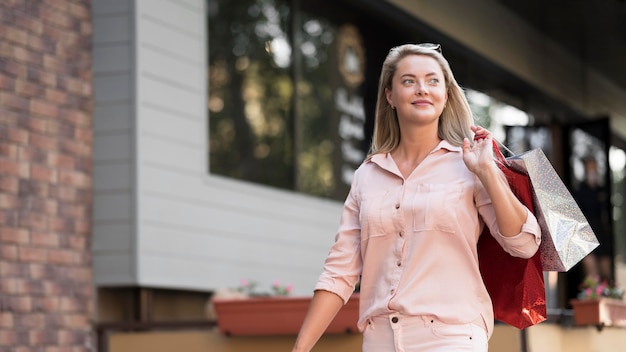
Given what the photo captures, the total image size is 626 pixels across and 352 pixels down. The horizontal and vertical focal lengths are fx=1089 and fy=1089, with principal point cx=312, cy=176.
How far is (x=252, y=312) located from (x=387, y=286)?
2503 millimetres

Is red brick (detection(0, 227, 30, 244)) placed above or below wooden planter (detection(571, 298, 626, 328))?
above

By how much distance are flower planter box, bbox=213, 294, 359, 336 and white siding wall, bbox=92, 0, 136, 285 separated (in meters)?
0.82

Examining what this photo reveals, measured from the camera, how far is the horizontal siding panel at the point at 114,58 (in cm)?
597

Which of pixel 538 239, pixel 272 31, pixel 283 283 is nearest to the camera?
pixel 538 239

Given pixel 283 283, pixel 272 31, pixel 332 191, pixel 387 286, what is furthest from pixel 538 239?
pixel 332 191

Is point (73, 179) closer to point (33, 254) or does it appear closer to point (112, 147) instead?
point (112, 147)

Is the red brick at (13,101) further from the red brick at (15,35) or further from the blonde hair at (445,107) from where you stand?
the blonde hair at (445,107)

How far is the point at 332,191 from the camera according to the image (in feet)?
28.0

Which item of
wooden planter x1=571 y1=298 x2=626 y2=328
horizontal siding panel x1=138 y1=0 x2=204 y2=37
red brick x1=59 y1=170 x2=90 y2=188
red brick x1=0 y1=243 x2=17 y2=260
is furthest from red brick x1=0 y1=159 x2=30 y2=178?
wooden planter x1=571 y1=298 x2=626 y2=328

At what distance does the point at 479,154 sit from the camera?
2607 mm

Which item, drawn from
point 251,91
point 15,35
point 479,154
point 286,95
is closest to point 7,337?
point 15,35

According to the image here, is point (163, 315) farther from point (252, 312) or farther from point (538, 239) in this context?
point (538, 239)

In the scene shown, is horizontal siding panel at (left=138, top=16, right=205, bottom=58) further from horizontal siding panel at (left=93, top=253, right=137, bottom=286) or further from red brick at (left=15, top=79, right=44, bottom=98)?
horizontal siding panel at (left=93, top=253, right=137, bottom=286)

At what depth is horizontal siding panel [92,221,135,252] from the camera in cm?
588
